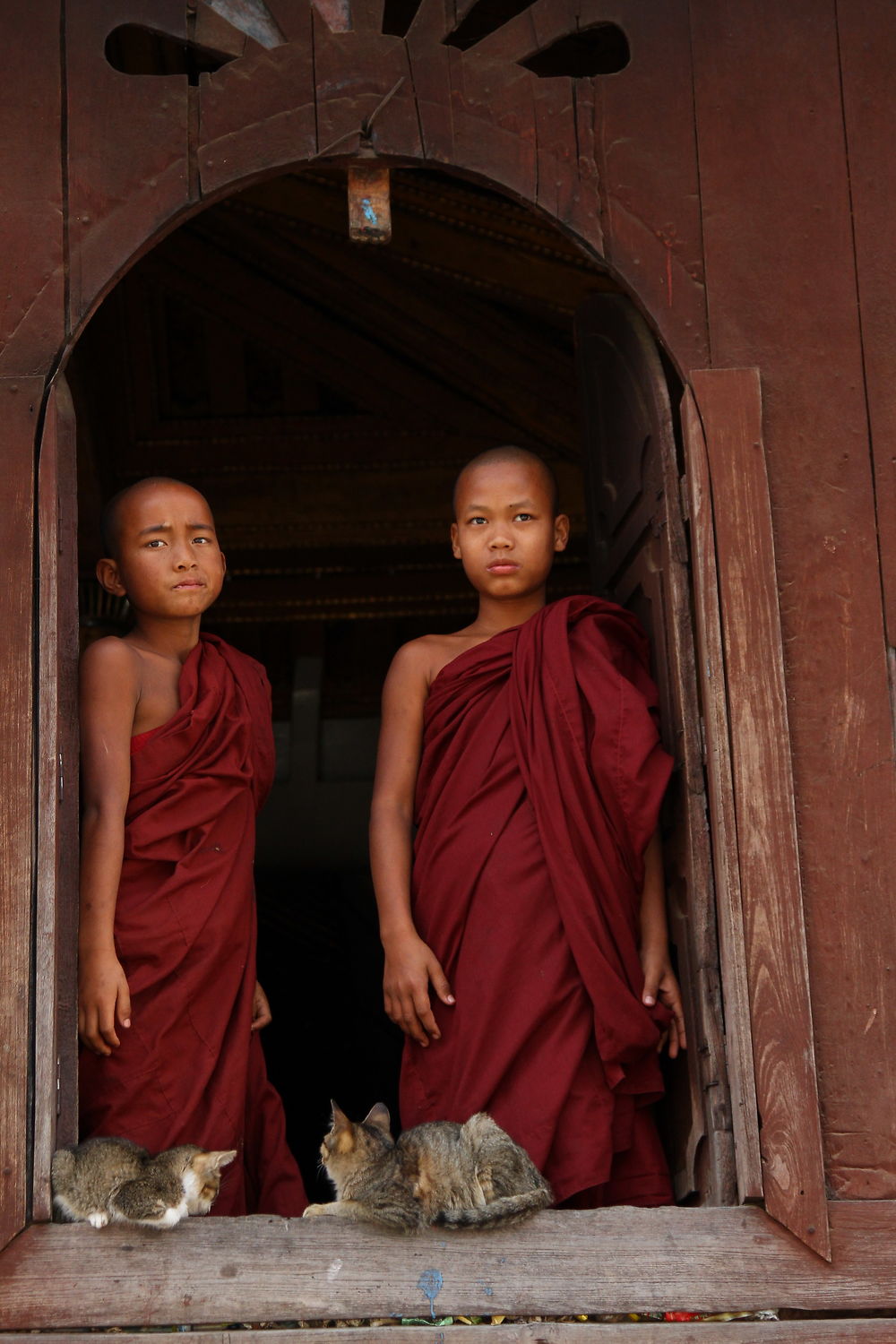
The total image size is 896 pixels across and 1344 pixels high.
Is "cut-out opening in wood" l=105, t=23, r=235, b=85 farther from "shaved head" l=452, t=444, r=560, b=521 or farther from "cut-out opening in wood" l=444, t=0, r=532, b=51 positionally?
"shaved head" l=452, t=444, r=560, b=521

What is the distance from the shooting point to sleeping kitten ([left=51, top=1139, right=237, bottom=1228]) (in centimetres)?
345

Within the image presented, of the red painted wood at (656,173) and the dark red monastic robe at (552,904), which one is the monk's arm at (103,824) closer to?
the dark red monastic robe at (552,904)

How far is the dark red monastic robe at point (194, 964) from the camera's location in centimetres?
390

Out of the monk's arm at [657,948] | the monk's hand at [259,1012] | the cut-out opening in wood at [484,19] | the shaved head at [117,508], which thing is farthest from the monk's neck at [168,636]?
the cut-out opening in wood at [484,19]

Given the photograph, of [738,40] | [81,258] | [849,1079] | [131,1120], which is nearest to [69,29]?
[81,258]

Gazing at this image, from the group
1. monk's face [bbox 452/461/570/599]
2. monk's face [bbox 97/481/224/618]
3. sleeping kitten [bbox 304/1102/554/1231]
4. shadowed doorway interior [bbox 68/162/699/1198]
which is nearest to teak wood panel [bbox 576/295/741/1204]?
monk's face [bbox 452/461/570/599]

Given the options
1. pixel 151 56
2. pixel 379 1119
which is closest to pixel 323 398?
pixel 151 56

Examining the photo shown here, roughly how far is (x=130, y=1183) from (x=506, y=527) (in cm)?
196

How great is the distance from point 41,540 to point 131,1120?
1284 mm

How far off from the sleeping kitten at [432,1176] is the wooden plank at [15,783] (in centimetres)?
61

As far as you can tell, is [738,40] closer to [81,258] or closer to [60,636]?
[81,258]

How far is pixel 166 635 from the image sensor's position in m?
4.52

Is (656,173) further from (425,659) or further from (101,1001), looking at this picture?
(101,1001)

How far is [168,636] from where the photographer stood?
452 centimetres
